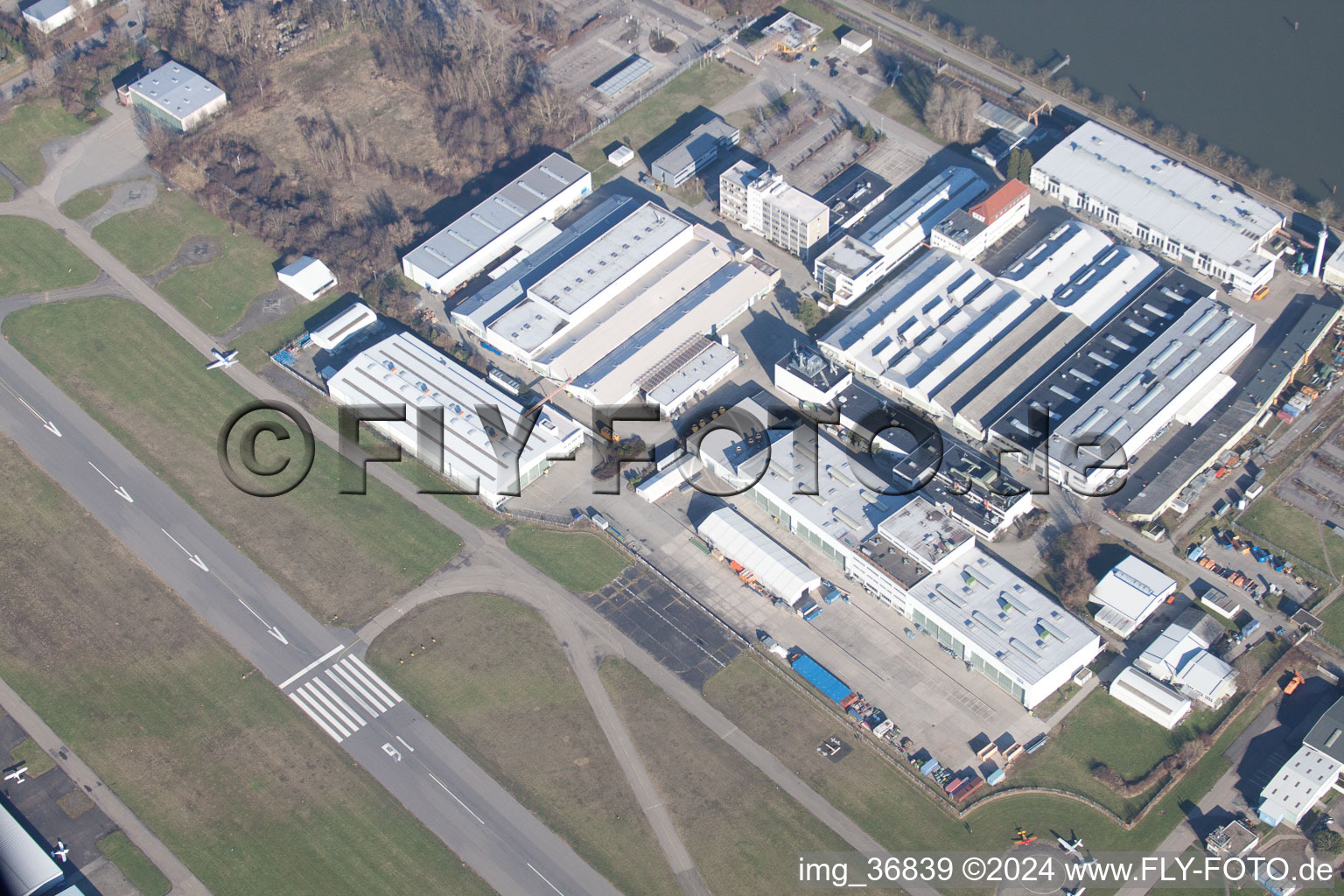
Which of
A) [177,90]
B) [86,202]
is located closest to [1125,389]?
[177,90]

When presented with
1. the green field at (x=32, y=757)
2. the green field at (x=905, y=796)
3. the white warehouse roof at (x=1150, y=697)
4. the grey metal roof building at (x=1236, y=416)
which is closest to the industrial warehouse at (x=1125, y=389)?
the grey metal roof building at (x=1236, y=416)

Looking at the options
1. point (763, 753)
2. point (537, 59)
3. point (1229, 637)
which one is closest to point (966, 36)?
point (537, 59)

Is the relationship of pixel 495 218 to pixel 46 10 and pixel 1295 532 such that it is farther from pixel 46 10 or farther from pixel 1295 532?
pixel 1295 532

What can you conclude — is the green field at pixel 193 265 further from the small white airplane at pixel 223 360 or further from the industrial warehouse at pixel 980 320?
the industrial warehouse at pixel 980 320

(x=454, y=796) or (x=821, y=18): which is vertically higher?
(x=821, y=18)

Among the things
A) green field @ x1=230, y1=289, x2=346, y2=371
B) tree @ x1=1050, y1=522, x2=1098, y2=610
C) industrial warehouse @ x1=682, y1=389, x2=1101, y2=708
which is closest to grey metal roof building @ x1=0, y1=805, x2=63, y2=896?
green field @ x1=230, y1=289, x2=346, y2=371
